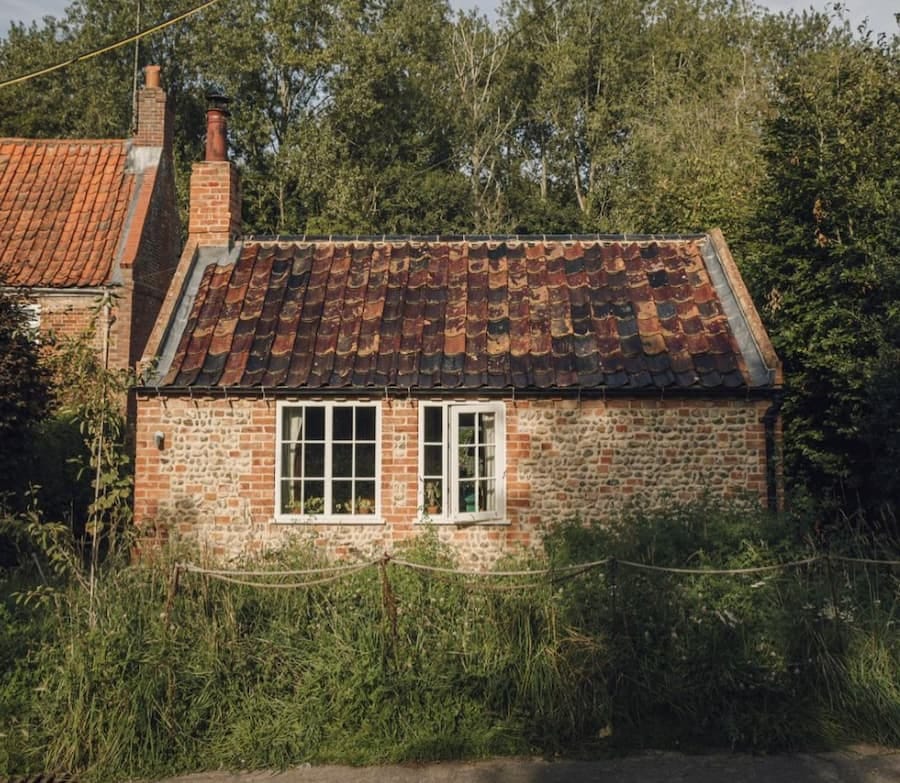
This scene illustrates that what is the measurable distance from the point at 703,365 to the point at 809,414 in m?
4.92

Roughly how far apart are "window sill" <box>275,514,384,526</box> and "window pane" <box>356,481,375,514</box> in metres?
0.26

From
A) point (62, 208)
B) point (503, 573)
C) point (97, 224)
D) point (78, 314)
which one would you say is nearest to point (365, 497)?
point (503, 573)

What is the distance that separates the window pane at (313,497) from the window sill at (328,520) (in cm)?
18

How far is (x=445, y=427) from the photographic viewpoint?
43.8ft

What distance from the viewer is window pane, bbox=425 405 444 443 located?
13516 millimetres

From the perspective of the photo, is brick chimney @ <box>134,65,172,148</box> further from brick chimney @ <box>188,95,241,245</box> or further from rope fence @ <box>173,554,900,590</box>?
rope fence @ <box>173,554,900,590</box>

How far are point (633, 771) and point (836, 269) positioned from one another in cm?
1178

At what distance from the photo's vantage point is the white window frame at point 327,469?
43.4 ft

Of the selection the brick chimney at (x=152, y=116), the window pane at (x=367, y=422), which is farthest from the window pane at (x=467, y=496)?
the brick chimney at (x=152, y=116)

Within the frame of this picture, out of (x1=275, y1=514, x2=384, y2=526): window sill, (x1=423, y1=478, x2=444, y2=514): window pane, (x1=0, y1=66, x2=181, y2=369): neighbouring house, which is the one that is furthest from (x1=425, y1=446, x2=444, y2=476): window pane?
(x1=0, y1=66, x2=181, y2=369): neighbouring house

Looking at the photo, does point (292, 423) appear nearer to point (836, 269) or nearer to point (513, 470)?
point (513, 470)

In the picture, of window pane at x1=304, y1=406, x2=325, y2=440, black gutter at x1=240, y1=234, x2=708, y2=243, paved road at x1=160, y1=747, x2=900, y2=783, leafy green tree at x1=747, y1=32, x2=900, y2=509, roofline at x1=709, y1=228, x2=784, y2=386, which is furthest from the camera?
black gutter at x1=240, y1=234, x2=708, y2=243

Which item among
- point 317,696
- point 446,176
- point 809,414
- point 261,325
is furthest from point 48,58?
point 317,696

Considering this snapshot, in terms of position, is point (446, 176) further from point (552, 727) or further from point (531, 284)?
point (552, 727)
